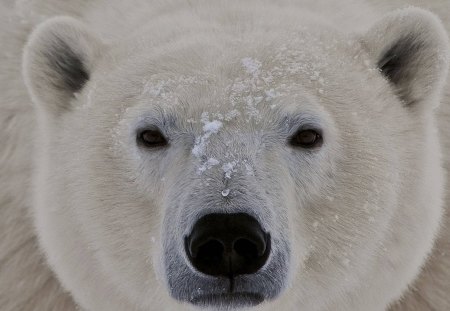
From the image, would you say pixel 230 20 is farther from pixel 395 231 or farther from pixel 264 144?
pixel 395 231

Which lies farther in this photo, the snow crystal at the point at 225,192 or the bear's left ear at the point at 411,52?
the bear's left ear at the point at 411,52

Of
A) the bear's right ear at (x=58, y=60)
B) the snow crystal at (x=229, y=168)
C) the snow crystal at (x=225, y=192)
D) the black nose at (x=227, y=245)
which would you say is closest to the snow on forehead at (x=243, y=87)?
the snow crystal at (x=229, y=168)

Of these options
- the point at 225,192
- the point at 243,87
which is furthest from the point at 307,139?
the point at 225,192

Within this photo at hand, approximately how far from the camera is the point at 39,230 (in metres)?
4.16

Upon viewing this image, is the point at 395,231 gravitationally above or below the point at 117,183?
above

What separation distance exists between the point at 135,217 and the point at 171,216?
0.35m

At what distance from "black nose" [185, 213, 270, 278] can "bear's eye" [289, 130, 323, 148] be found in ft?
1.79

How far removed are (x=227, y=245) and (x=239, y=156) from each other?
0.40 meters

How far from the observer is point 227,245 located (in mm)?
3064

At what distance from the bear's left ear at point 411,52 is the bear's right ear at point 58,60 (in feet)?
4.21

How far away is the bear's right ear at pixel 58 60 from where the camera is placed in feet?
12.7

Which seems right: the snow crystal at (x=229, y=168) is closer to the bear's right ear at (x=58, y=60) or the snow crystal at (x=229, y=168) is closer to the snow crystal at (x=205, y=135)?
the snow crystal at (x=205, y=135)

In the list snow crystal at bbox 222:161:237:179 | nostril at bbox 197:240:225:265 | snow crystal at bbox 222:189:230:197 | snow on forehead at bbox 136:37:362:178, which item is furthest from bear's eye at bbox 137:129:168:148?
nostril at bbox 197:240:225:265

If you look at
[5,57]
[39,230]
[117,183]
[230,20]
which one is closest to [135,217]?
[117,183]
